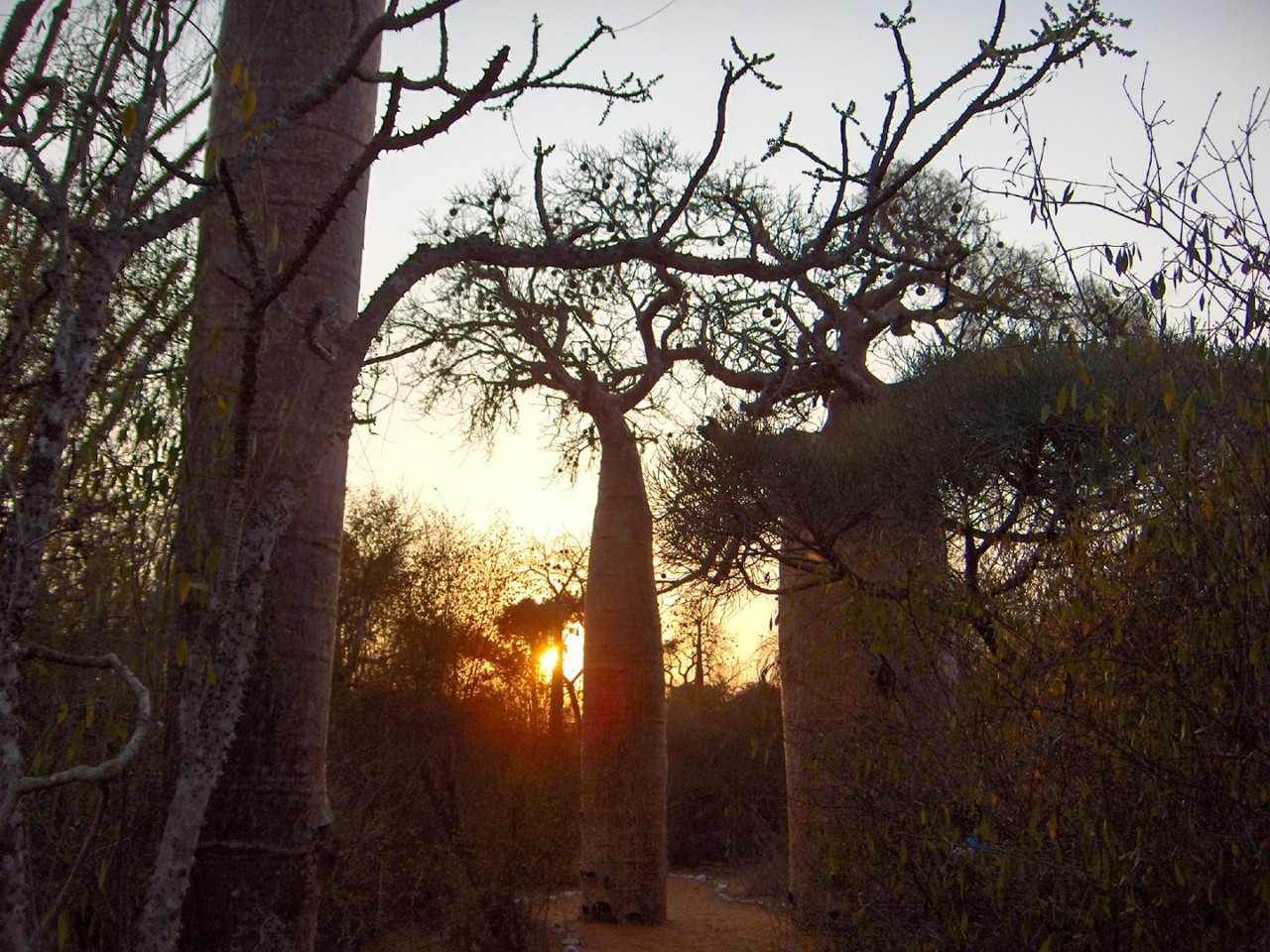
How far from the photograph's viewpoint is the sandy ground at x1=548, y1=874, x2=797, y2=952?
705cm

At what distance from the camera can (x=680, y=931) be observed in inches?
309

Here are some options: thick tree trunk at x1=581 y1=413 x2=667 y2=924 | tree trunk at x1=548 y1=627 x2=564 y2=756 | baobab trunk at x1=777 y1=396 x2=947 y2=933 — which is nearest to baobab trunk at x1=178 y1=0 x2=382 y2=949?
baobab trunk at x1=777 y1=396 x2=947 y2=933

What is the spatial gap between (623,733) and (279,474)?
6.05m

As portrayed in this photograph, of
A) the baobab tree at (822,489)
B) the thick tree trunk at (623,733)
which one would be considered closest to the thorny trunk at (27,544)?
the baobab tree at (822,489)

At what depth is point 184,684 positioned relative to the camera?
165cm

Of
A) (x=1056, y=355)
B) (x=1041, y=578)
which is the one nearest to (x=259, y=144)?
(x=1041, y=578)

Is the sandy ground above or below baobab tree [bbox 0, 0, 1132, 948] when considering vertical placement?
below

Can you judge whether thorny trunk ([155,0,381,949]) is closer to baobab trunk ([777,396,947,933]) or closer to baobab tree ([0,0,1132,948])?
baobab tree ([0,0,1132,948])

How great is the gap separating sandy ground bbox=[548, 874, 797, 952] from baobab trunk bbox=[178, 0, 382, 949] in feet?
11.0

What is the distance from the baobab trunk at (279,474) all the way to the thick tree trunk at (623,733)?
5298 millimetres

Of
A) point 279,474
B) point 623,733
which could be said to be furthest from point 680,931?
point 279,474

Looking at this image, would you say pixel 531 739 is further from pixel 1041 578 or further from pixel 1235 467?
pixel 1235 467

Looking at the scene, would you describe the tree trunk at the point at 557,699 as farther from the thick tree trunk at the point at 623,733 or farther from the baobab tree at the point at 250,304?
the baobab tree at the point at 250,304

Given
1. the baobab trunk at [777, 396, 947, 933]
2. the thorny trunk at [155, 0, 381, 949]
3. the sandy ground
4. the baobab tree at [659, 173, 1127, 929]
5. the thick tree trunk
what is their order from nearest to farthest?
the thorny trunk at [155, 0, 381, 949], the baobab trunk at [777, 396, 947, 933], the baobab tree at [659, 173, 1127, 929], the sandy ground, the thick tree trunk
